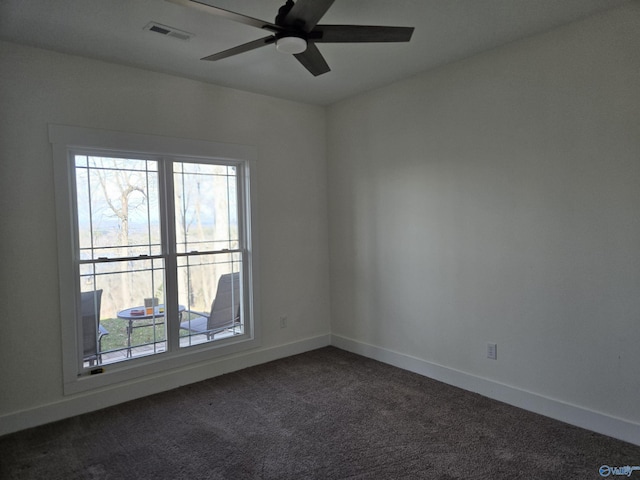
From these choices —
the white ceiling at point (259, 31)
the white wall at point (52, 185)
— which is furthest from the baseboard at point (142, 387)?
the white ceiling at point (259, 31)

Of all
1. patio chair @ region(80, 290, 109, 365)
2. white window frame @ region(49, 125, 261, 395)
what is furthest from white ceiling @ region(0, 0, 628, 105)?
patio chair @ region(80, 290, 109, 365)

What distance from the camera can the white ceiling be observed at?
7.93 feet

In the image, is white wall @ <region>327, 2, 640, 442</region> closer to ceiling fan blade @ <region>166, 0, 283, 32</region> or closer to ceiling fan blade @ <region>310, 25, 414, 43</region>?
ceiling fan blade @ <region>310, 25, 414, 43</region>

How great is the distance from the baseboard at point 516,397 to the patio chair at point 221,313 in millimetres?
1415

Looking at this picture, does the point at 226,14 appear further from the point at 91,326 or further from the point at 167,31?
the point at 91,326

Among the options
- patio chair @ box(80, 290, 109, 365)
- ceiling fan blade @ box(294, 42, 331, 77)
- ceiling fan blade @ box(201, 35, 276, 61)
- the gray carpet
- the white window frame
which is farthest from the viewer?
patio chair @ box(80, 290, 109, 365)

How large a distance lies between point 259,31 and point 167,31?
1.98ft

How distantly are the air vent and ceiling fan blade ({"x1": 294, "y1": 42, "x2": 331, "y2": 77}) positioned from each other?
0.90m

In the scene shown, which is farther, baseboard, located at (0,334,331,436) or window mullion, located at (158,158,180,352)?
window mullion, located at (158,158,180,352)

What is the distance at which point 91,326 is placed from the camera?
10.7ft

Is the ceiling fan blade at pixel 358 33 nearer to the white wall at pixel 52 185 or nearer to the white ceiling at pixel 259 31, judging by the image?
the white ceiling at pixel 259 31

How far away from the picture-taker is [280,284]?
4.35 meters

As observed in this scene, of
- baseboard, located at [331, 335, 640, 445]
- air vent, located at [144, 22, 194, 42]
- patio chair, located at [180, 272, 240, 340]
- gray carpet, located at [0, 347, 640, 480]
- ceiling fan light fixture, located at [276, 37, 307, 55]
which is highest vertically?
air vent, located at [144, 22, 194, 42]

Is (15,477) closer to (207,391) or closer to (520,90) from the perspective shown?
(207,391)
